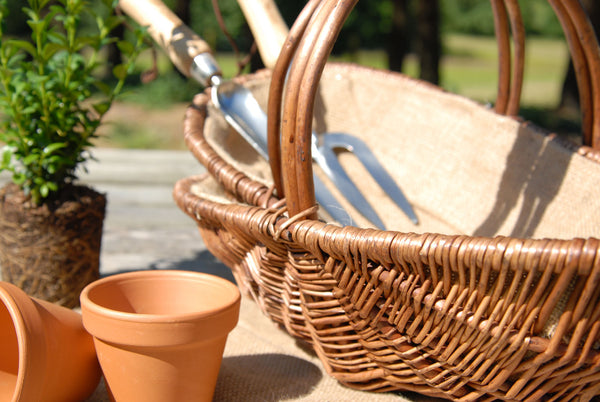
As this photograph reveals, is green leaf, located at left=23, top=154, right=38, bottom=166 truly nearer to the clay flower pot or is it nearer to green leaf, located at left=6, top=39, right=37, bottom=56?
green leaf, located at left=6, top=39, right=37, bottom=56

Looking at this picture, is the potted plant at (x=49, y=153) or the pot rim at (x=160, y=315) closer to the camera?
the pot rim at (x=160, y=315)

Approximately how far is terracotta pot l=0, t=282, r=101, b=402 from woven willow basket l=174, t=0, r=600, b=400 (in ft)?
0.72

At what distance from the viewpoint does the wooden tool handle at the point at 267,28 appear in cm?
95

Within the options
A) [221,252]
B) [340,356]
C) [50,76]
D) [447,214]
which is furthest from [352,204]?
[50,76]

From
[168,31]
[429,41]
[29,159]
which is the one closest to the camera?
[29,159]

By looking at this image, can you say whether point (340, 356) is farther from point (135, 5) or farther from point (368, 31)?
point (368, 31)

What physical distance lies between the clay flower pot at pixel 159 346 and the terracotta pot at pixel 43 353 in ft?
0.12

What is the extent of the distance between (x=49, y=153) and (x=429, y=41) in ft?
9.07

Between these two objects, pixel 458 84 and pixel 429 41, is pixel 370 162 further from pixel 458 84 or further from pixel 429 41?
pixel 458 84

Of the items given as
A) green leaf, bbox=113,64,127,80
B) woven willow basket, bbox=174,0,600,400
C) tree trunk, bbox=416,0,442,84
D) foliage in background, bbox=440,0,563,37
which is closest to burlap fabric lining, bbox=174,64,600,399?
woven willow basket, bbox=174,0,600,400

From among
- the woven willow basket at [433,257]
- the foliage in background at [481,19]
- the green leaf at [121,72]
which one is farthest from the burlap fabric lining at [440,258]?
the foliage in background at [481,19]

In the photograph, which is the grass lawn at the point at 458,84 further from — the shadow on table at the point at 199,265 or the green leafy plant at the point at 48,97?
the shadow on table at the point at 199,265

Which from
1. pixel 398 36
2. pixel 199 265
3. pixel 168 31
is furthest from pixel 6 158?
pixel 398 36

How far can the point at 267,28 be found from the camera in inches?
37.4
